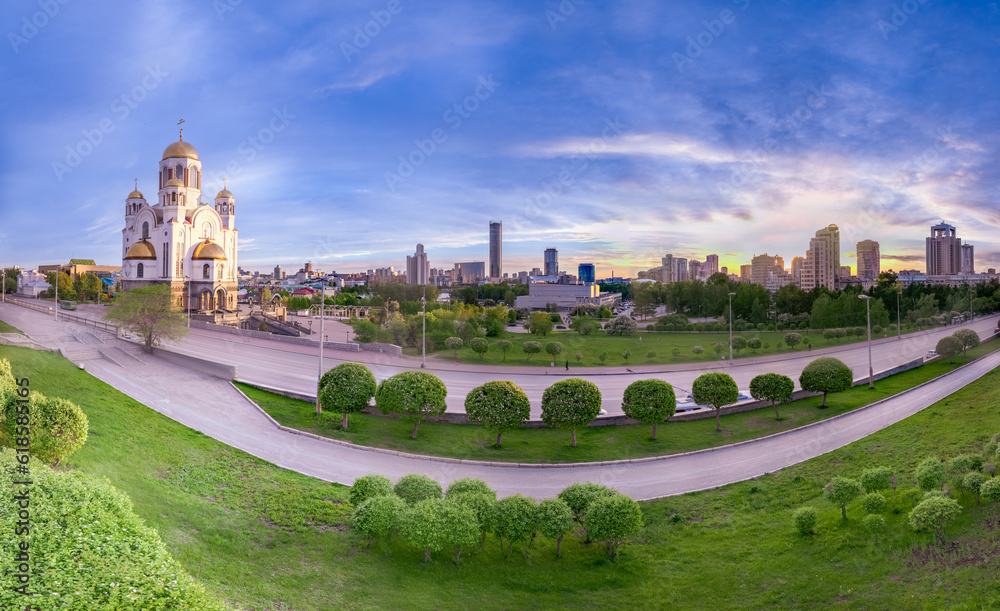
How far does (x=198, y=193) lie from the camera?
1820 inches

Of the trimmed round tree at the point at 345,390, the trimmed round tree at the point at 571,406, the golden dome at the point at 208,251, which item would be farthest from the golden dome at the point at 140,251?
the trimmed round tree at the point at 571,406

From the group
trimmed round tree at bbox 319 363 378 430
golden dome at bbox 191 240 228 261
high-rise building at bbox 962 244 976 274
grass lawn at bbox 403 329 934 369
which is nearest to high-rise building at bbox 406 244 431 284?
golden dome at bbox 191 240 228 261

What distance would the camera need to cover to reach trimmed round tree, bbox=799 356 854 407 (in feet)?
56.2

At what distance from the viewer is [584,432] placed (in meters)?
16.6

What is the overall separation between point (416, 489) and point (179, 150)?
48388 mm

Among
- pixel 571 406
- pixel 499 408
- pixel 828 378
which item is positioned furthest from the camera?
pixel 828 378

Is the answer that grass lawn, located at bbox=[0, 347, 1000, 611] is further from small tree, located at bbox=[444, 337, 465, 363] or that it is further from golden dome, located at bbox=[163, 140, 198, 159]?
golden dome, located at bbox=[163, 140, 198, 159]

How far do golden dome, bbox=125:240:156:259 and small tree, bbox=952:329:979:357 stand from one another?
5169 centimetres

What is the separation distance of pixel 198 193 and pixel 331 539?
47.0m

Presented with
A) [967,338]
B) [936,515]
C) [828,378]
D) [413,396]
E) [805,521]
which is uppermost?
[967,338]

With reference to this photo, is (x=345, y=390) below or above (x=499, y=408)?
above

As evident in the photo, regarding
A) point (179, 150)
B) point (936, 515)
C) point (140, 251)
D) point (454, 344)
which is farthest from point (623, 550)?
point (179, 150)

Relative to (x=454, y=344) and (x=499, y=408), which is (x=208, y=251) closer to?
(x=454, y=344)

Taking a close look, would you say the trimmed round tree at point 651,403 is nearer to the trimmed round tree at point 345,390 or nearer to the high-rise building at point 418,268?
the trimmed round tree at point 345,390
